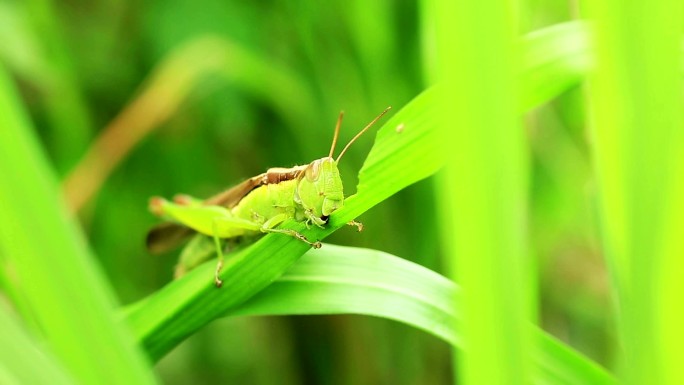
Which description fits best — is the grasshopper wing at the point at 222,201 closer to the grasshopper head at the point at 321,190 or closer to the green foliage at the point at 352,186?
the grasshopper head at the point at 321,190

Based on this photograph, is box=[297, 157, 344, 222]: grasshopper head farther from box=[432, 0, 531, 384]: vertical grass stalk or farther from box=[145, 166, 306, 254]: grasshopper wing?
box=[432, 0, 531, 384]: vertical grass stalk

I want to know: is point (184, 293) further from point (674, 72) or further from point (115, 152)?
point (115, 152)

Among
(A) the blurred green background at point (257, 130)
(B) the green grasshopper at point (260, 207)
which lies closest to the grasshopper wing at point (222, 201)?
(B) the green grasshopper at point (260, 207)

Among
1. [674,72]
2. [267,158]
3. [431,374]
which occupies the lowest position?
[674,72]

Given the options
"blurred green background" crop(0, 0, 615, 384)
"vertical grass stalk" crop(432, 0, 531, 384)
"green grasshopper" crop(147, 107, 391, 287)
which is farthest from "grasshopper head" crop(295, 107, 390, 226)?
"blurred green background" crop(0, 0, 615, 384)

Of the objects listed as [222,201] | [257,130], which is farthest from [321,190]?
[257,130]

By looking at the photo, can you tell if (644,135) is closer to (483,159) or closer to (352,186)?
(483,159)

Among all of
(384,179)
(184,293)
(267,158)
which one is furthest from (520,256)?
(267,158)

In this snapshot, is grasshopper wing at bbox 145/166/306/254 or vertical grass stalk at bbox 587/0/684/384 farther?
grasshopper wing at bbox 145/166/306/254
